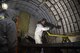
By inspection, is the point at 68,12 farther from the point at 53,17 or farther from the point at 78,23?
the point at 53,17

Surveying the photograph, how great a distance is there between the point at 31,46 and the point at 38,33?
4523 millimetres

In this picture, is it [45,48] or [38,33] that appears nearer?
[45,48]

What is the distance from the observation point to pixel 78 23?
484 inches

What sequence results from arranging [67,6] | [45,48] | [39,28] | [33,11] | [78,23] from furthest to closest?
[33,11], [67,6], [78,23], [39,28], [45,48]

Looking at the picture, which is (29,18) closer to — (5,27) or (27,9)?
(27,9)

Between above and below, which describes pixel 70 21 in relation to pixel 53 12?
below

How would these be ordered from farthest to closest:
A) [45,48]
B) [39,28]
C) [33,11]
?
[33,11], [39,28], [45,48]

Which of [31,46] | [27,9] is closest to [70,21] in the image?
[31,46]

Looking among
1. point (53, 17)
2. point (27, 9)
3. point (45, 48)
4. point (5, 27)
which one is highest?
point (27, 9)

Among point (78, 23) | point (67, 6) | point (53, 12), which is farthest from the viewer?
point (53, 12)

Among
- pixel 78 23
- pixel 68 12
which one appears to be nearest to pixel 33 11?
pixel 68 12

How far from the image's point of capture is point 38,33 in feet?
38.0

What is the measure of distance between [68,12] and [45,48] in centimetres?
789

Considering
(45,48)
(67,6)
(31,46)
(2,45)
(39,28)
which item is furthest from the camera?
(67,6)
